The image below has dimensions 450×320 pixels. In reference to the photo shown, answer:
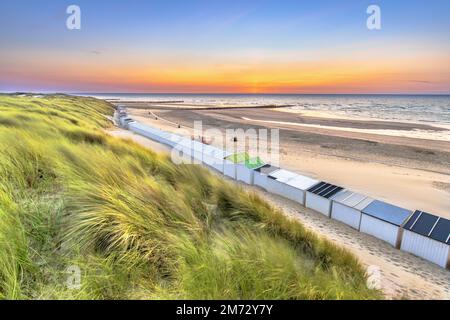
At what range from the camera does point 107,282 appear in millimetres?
2373

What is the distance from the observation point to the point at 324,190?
6355 mm

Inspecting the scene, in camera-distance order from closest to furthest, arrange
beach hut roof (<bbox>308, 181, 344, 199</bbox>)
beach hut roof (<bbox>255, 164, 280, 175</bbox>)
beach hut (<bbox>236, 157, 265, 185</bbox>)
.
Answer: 1. beach hut roof (<bbox>308, 181, 344, 199</bbox>)
2. beach hut roof (<bbox>255, 164, 280, 175</bbox>)
3. beach hut (<bbox>236, 157, 265, 185</bbox>)

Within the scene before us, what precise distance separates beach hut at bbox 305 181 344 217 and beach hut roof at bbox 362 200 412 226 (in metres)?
0.86

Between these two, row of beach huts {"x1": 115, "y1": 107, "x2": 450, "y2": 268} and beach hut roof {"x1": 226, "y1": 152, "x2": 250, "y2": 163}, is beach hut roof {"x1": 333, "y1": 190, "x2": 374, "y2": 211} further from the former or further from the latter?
beach hut roof {"x1": 226, "y1": 152, "x2": 250, "y2": 163}

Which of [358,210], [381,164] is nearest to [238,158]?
[358,210]

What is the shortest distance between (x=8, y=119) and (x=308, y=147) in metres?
14.8

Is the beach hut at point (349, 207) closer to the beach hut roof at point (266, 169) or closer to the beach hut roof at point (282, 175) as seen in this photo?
the beach hut roof at point (282, 175)

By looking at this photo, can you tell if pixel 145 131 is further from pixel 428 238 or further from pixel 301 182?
pixel 428 238

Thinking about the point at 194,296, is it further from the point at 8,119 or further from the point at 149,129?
the point at 149,129

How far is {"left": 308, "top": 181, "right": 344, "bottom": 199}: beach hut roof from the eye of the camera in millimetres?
6162

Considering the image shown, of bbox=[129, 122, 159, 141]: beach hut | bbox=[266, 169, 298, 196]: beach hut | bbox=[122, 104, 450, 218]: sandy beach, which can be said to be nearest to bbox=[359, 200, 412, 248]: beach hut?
bbox=[266, 169, 298, 196]: beach hut

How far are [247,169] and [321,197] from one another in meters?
2.81

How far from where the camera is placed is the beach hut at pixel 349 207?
5477 millimetres
